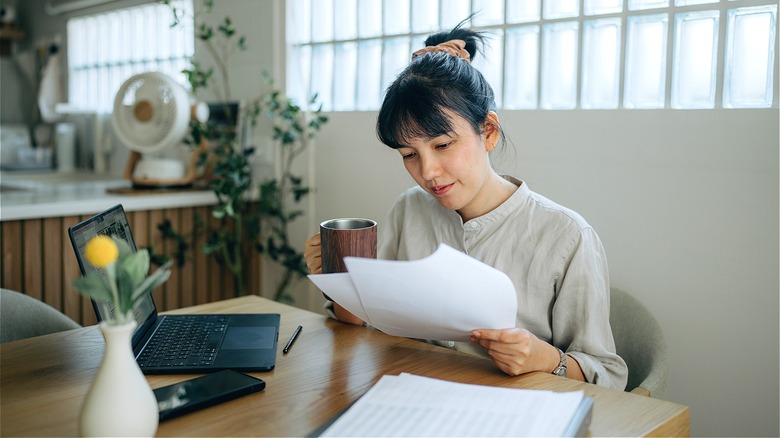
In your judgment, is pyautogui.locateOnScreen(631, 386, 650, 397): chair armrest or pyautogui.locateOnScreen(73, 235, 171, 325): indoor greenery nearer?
pyautogui.locateOnScreen(73, 235, 171, 325): indoor greenery

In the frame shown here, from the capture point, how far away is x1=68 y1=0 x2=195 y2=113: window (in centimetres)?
369

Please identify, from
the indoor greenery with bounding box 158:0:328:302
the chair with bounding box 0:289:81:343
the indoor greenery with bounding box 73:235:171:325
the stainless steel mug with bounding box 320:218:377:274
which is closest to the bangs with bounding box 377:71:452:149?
the stainless steel mug with bounding box 320:218:377:274

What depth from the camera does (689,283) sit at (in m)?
1.82

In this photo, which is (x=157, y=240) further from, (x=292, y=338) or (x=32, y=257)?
(x=292, y=338)

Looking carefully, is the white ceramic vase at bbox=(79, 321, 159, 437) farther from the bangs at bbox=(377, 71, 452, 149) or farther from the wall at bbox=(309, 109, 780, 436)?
the wall at bbox=(309, 109, 780, 436)

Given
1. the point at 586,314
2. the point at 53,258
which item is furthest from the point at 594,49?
the point at 53,258

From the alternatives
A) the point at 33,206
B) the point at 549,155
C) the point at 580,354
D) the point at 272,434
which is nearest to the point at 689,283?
the point at 549,155

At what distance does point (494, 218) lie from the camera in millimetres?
1518

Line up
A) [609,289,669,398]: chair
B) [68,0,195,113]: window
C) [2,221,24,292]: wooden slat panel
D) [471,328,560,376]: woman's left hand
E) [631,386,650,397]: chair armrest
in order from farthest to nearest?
[68,0,195,113]: window, [2,221,24,292]: wooden slat panel, [609,289,669,398]: chair, [631,386,650,397]: chair armrest, [471,328,560,376]: woman's left hand

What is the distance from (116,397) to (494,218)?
2.95ft

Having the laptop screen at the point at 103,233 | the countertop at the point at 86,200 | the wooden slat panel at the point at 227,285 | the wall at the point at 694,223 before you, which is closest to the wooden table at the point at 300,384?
the laptop screen at the point at 103,233

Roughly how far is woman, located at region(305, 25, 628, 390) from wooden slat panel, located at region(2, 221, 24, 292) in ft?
4.89

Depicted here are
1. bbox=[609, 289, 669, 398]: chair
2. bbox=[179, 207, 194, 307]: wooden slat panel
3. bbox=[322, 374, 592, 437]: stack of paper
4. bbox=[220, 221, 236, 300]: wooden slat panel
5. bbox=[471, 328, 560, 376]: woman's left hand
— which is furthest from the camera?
bbox=[220, 221, 236, 300]: wooden slat panel

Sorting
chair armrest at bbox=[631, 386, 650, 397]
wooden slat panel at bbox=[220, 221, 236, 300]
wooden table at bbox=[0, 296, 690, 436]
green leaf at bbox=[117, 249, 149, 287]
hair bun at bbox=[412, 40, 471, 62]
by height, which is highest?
hair bun at bbox=[412, 40, 471, 62]
